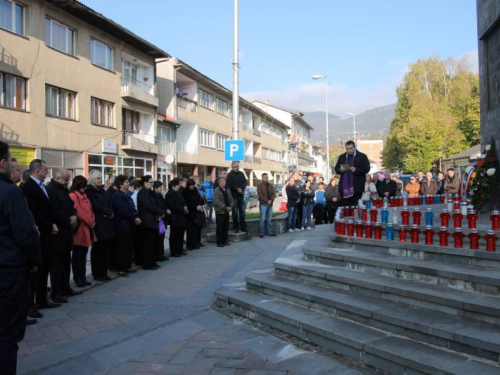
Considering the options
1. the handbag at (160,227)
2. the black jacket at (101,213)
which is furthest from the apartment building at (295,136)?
the black jacket at (101,213)

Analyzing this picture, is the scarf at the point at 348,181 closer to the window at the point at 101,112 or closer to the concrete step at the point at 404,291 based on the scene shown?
the concrete step at the point at 404,291

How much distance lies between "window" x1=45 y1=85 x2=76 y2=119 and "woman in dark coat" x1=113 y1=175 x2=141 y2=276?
47.4 feet

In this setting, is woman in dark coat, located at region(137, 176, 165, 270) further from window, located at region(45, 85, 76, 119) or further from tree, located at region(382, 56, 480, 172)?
tree, located at region(382, 56, 480, 172)

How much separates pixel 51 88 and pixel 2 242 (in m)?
20.0

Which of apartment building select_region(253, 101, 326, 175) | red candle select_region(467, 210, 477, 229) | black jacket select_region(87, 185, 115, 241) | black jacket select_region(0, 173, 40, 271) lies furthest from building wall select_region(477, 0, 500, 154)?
apartment building select_region(253, 101, 326, 175)

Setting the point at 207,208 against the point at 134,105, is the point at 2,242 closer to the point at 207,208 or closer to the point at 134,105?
the point at 207,208

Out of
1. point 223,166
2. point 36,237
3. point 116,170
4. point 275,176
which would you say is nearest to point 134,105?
point 116,170

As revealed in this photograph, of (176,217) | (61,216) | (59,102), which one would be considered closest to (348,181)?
(176,217)

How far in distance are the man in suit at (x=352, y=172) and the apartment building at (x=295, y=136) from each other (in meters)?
55.3

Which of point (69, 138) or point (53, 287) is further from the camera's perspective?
point (69, 138)

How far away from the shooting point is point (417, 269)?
5.38 meters

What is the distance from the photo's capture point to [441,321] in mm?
4500

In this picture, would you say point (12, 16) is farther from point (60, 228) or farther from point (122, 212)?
point (60, 228)

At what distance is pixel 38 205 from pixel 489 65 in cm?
898
